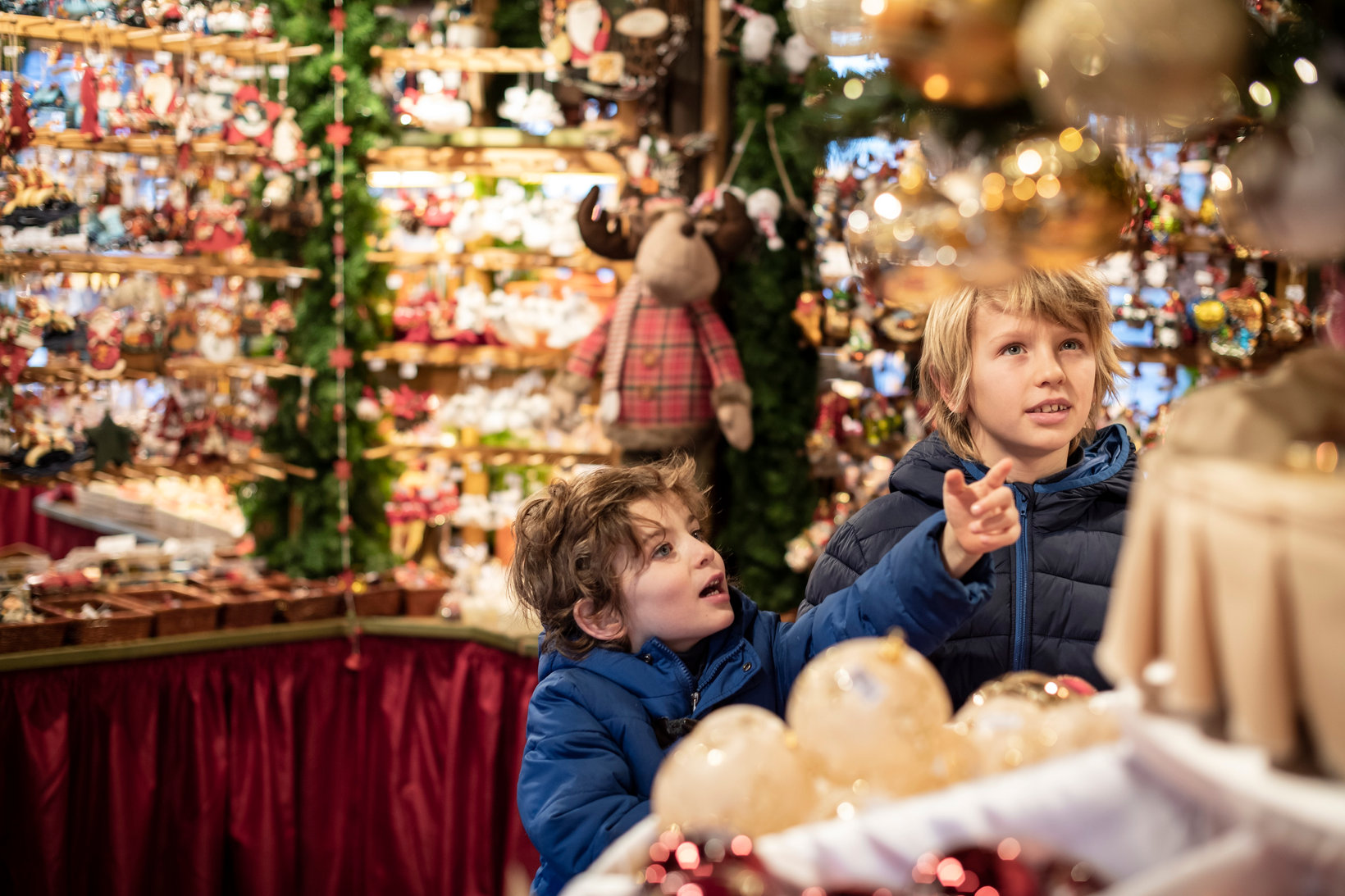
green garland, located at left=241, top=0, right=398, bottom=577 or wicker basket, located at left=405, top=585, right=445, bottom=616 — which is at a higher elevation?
green garland, located at left=241, top=0, right=398, bottom=577

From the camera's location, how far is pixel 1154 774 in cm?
68

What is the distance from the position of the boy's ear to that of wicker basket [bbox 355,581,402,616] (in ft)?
7.88

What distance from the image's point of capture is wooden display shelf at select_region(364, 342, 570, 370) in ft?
13.4

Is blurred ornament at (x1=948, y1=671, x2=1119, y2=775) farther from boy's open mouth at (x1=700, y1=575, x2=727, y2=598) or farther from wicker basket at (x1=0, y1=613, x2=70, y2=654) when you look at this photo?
wicker basket at (x1=0, y1=613, x2=70, y2=654)

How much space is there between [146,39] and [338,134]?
63 cm

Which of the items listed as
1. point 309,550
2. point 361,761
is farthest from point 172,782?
point 309,550

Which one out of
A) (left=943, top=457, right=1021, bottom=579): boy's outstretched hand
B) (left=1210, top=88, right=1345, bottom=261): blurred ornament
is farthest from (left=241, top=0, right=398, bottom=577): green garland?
(left=1210, top=88, right=1345, bottom=261): blurred ornament

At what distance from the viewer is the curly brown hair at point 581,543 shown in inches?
62.3

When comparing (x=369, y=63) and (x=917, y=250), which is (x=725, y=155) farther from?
(x=917, y=250)

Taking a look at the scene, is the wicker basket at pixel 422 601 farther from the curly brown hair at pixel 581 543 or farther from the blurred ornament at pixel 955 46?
the blurred ornament at pixel 955 46

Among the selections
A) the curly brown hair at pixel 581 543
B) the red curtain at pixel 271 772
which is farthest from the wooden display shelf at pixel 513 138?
the curly brown hair at pixel 581 543

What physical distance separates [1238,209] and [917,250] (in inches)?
7.8

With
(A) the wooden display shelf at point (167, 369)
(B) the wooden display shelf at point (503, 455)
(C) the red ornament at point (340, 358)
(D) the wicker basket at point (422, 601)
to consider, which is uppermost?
(C) the red ornament at point (340, 358)

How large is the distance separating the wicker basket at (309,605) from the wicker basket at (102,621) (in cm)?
41
